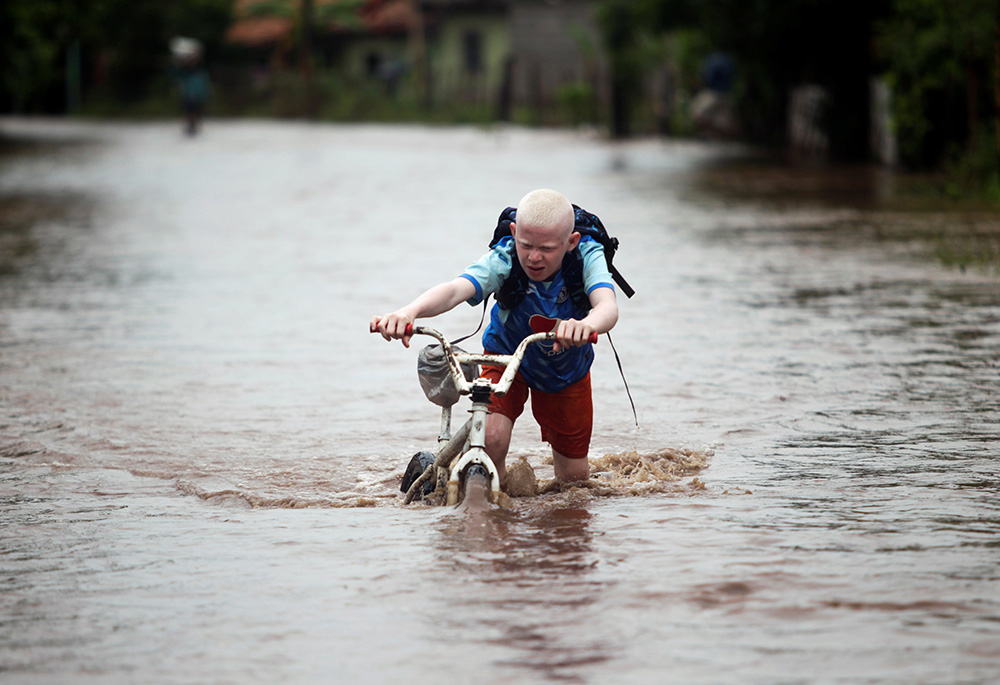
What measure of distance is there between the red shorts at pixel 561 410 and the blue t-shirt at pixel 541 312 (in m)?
0.04

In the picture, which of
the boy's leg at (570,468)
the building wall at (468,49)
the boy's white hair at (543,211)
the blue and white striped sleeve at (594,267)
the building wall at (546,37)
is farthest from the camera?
the building wall at (468,49)

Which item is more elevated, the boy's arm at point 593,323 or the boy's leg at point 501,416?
the boy's arm at point 593,323

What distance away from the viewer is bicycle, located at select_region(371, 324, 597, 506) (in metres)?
4.86

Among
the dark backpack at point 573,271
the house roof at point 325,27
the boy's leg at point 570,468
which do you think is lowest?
the boy's leg at point 570,468

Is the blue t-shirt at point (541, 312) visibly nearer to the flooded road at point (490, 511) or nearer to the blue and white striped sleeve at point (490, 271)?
the blue and white striped sleeve at point (490, 271)

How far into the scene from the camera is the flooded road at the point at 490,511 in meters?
3.76

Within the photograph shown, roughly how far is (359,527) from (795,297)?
20.2 feet

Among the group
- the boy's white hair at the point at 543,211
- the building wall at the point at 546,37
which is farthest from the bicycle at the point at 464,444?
the building wall at the point at 546,37

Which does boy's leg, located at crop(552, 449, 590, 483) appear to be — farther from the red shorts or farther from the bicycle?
the bicycle

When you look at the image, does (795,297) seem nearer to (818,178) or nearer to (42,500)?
(42,500)

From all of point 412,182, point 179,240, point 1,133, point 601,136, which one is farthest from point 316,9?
point 179,240

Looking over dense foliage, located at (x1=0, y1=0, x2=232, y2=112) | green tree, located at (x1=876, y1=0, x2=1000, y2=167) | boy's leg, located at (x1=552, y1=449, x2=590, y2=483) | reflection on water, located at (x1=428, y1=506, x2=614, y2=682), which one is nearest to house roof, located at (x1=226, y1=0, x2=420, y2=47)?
dense foliage, located at (x1=0, y1=0, x2=232, y2=112)

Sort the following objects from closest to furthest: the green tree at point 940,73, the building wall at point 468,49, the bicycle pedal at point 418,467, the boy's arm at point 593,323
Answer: the boy's arm at point 593,323
the bicycle pedal at point 418,467
the green tree at point 940,73
the building wall at point 468,49

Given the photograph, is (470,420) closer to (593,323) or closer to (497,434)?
(497,434)
